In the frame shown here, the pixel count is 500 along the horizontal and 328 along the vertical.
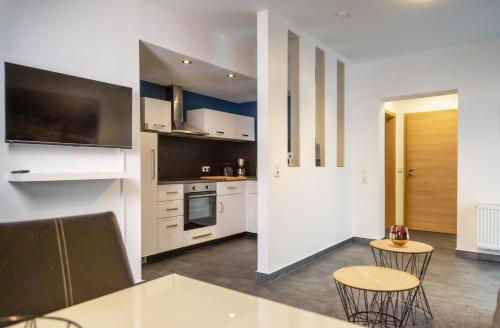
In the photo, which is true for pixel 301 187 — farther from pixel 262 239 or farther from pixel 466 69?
pixel 466 69

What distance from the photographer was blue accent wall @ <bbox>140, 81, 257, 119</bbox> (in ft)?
15.9

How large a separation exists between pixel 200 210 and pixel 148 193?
0.89 m

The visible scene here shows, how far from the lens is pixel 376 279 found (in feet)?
6.49

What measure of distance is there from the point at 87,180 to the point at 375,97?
3.99 meters

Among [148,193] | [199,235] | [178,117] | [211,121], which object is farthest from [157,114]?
[199,235]

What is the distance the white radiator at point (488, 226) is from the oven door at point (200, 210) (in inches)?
131

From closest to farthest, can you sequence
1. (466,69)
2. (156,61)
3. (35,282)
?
(35,282) < (156,61) < (466,69)

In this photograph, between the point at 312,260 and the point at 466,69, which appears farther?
the point at 466,69

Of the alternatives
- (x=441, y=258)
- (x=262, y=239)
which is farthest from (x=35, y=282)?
(x=441, y=258)

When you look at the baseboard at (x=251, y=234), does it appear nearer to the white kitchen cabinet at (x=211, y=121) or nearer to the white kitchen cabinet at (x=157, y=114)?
the white kitchen cabinet at (x=211, y=121)

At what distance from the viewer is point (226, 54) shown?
4.08 m

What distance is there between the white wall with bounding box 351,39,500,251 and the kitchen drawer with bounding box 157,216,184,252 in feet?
8.36

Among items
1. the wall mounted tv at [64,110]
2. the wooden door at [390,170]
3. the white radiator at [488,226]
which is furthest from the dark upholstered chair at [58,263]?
the wooden door at [390,170]

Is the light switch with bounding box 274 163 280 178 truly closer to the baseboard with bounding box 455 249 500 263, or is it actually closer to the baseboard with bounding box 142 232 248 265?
the baseboard with bounding box 142 232 248 265
